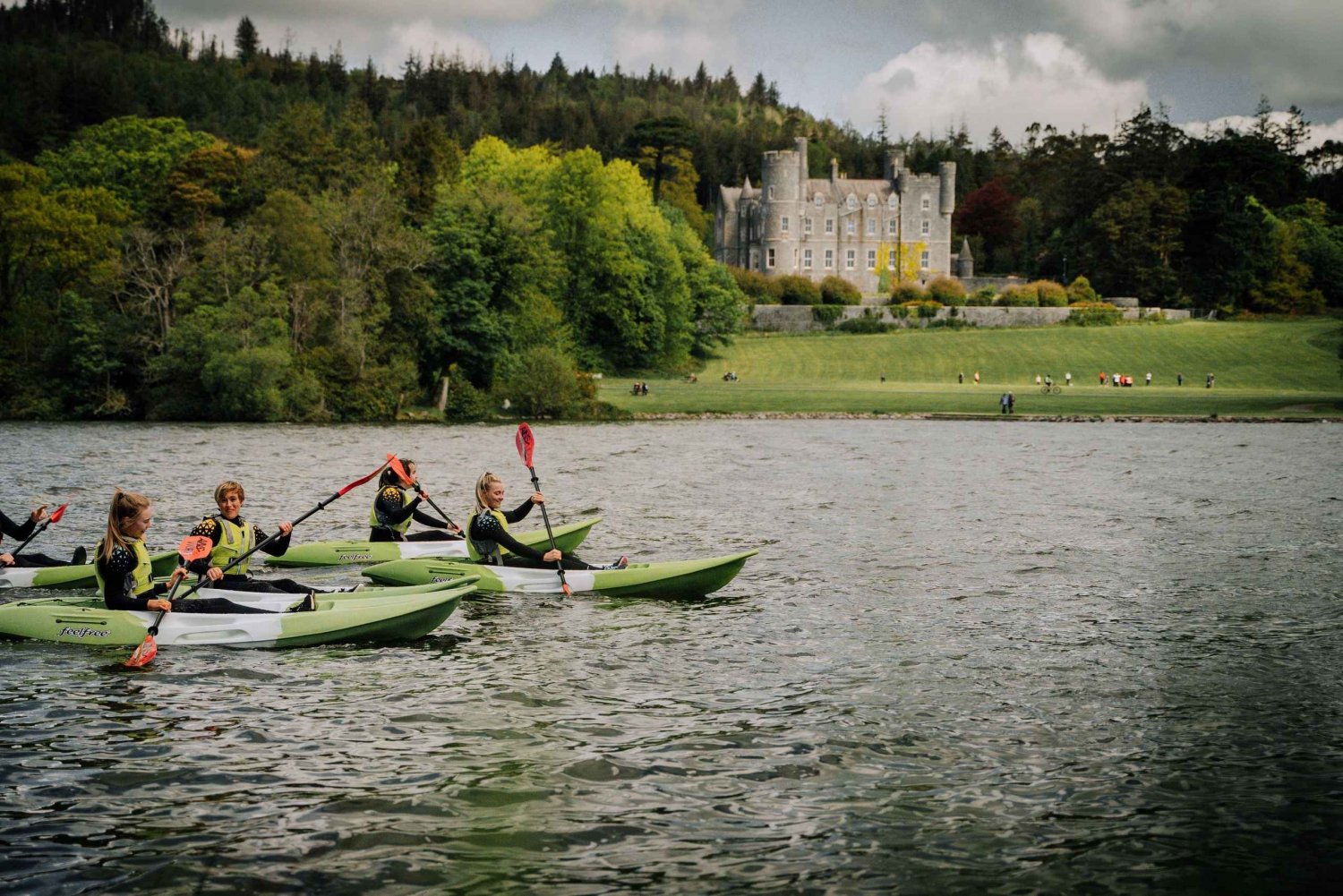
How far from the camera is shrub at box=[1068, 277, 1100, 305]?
96.8m

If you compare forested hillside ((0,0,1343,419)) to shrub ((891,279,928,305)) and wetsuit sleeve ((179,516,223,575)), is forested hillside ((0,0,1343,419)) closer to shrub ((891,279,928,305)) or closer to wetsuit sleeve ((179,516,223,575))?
shrub ((891,279,928,305))

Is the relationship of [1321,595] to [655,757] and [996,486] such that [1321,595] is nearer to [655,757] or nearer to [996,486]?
[655,757]

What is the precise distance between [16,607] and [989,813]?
9726 mm

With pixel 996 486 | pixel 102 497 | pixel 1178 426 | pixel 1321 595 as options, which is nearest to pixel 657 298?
pixel 1178 426

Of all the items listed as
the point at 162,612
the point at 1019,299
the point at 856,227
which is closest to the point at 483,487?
the point at 162,612

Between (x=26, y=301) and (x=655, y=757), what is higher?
(x=26, y=301)

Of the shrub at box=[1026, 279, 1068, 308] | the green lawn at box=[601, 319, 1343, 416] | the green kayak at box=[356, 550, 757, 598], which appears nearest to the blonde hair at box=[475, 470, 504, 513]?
the green kayak at box=[356, 550, 757, 598]

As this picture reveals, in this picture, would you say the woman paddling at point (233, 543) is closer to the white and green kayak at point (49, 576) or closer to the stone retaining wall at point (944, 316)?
the white and green kayak at point (49, 576)

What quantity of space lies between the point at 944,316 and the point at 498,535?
8058 cm

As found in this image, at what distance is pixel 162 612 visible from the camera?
12.1 metres

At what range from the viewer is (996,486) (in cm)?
3034

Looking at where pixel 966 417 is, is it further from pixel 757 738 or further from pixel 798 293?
pixel 757 738

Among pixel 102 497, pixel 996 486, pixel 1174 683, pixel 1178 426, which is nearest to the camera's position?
pixel 1174 683

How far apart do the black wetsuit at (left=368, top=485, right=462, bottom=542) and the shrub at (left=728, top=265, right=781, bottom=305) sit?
8064 centimetres
